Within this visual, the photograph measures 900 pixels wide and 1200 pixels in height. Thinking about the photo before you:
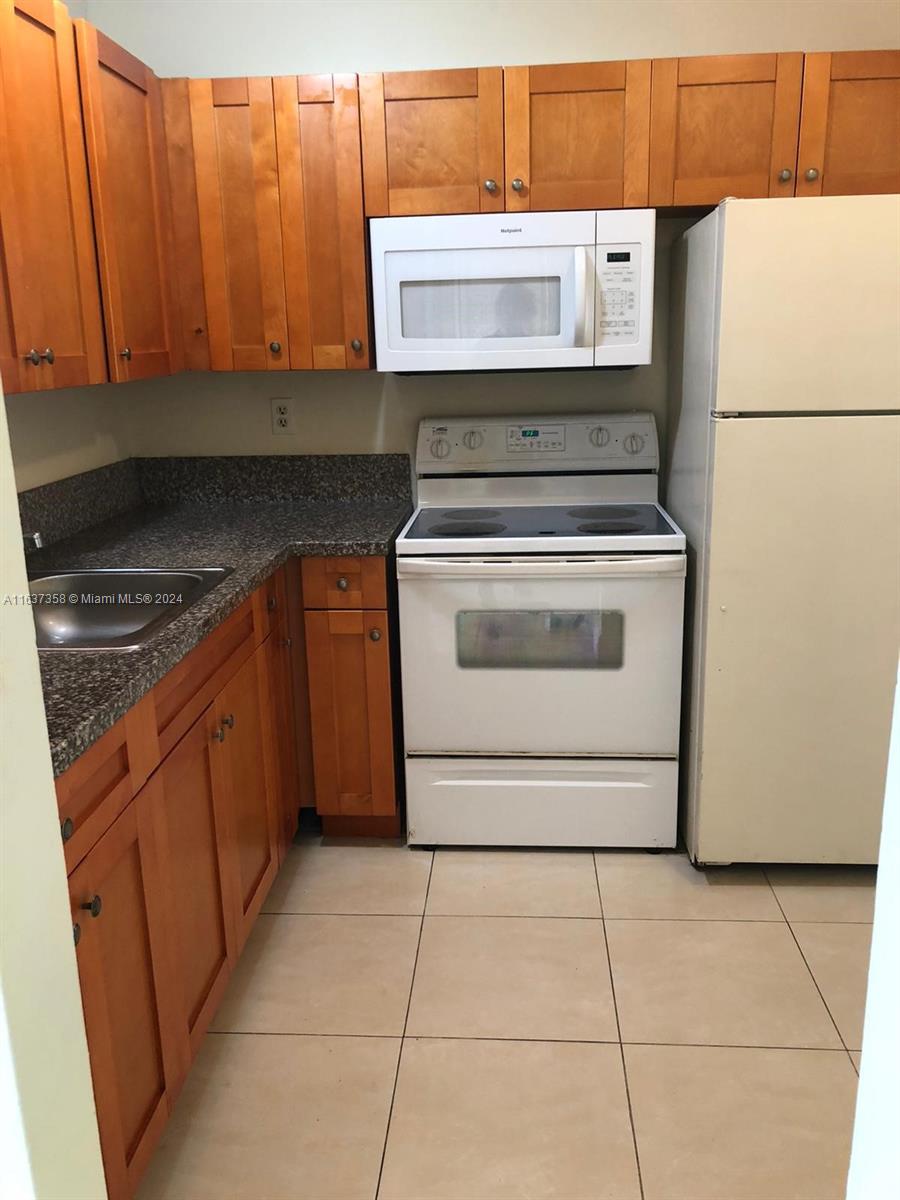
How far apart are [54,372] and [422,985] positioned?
4.92 feet

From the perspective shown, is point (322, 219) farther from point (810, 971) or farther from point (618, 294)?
point (810, 971)

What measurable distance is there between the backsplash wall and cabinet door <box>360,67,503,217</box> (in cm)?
57

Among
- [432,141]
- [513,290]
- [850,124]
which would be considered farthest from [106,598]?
[850,124]

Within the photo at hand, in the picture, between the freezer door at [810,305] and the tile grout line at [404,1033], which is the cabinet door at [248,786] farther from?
the freezer door at [810,305]

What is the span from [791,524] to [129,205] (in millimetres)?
1733

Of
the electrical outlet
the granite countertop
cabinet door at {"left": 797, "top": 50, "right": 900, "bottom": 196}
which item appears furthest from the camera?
the electrical outlet

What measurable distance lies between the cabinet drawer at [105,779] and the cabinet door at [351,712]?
97cm

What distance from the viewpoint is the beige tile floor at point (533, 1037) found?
1.66m

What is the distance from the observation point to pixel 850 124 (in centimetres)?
242

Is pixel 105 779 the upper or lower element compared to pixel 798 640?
upper

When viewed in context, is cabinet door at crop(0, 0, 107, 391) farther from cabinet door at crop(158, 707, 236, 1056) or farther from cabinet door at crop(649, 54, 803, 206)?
cabinet door at crop(649, 54, 803, 206)

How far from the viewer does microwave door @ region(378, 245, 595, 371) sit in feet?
8.23

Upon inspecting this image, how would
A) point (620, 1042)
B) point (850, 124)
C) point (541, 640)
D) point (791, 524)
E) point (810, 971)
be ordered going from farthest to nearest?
point (541, 640), point (850, 124), point (791, 524), point (810, 971), point (620, 1042)

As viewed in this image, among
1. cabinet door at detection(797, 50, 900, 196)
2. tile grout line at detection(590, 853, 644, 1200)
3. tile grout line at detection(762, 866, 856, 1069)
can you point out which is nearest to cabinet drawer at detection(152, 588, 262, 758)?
tile grout line at detection(590, 853, 644, 1200)
